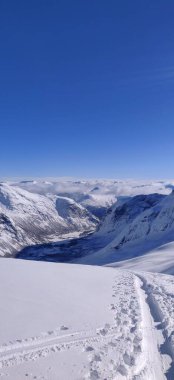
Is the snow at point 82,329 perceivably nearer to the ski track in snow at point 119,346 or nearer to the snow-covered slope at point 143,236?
the ski track in snow at point 119,346

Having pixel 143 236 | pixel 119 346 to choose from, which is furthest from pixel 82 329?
pixel 143 236

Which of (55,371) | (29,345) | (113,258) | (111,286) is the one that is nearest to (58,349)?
(29,345)

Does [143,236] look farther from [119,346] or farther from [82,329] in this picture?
[119,346]

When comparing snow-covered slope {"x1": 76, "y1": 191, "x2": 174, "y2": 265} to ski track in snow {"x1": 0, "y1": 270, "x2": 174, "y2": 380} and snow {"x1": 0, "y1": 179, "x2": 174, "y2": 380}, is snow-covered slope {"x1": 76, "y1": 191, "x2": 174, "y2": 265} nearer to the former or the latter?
snow {"x1": 0, "y1": 179, "x2": 174, "y2": 380}

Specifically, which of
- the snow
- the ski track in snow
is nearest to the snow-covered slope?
the snow

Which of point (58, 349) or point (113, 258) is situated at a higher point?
point (58, 349)

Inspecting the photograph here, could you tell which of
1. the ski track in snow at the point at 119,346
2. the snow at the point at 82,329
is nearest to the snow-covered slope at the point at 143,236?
the snow at the point at 82,329

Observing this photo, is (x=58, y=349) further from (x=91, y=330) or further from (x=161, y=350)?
(x=161, y=350)

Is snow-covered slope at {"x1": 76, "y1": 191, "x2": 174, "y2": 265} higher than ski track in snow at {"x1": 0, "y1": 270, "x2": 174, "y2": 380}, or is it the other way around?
ski track in snow at {"x1": 0, "y1": 270, "x2": 174, "y2": 380}

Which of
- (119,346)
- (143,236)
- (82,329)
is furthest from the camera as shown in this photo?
(143,236)
